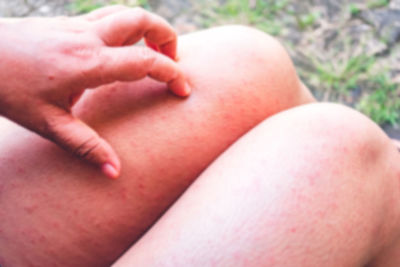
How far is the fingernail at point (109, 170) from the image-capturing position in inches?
30.2

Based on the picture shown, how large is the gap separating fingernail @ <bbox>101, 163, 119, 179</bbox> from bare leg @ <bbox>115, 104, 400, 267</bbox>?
0.14 metres

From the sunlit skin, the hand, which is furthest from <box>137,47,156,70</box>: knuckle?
the sunlit skin

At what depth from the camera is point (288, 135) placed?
0.76 meters

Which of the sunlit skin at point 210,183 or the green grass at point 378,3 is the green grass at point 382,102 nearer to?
the green grass at point 378,3

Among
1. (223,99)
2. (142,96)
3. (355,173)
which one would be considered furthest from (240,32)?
(355,173)

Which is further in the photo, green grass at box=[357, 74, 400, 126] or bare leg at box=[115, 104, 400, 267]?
green grass at box=[357, 74, 400, 126]

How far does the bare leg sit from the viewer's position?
651mm

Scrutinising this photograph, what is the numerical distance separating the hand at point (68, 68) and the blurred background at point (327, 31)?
3.70ft

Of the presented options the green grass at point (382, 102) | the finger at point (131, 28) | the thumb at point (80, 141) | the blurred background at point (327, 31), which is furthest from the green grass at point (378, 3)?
the thumb at point (80, 141)

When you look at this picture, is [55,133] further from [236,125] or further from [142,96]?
[236,125]

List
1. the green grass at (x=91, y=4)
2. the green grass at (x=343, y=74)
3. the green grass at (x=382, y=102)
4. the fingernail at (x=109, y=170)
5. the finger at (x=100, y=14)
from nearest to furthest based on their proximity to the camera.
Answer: the fingernail at (x=109, y=170) < the finger at (x=100, y=14) < the green grass at (x=382, y=102) < the green grass at (x=343, y=74) < the green grass at (x=91, y=4)

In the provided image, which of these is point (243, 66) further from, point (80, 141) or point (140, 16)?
point (80, 141)

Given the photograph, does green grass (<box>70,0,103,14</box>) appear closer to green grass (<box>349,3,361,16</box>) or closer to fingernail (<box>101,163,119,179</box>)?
green grass (<box>349,3,361,16</box>)

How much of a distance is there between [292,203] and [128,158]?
0.36m
